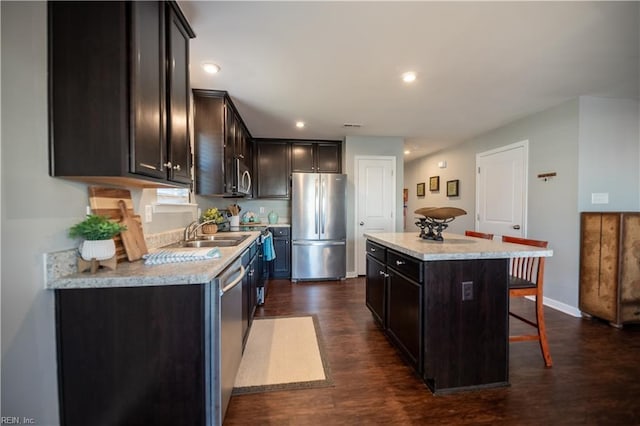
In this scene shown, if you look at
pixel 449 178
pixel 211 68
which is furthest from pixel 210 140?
pixel 449 178

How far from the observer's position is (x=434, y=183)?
230 inches

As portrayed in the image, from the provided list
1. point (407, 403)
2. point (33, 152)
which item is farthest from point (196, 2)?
point (407, 403)

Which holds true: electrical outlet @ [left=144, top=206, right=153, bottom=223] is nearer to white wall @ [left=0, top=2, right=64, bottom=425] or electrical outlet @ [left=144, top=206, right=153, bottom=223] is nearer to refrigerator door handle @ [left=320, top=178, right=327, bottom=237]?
white wall @ [left=0, top=2, right=64, bottom=425]

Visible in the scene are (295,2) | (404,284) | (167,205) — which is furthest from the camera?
(167,205)

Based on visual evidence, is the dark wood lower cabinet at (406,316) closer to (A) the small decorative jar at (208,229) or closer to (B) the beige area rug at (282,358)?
(B) the beige area rug at (282,358)

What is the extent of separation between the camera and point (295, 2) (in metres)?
1.57

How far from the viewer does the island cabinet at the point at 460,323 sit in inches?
68.4

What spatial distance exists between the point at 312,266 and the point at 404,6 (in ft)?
11.6

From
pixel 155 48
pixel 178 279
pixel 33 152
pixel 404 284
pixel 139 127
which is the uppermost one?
pixel 155 48

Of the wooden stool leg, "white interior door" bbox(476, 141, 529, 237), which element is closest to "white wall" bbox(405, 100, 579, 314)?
"white interior door" bbox(476, 141, 529, 237)

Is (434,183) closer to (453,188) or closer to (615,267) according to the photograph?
(453,188)

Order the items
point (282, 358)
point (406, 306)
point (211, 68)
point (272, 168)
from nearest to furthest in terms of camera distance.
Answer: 1. point (406, 306)
2. point (282, 358)
3. point (211, 68)
4. point (272, 168)

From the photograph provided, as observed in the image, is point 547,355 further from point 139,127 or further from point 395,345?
point 139,127

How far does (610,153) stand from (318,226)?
3.62 meters
